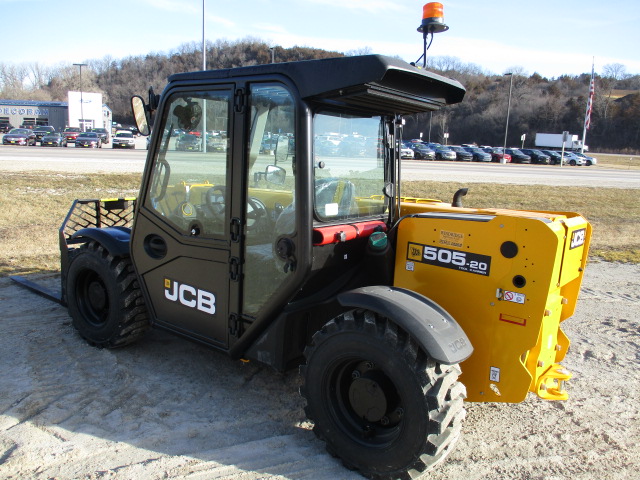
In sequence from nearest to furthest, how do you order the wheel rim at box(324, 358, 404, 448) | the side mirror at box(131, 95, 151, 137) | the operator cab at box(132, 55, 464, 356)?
the wheel rim at box(324, 358, 404, 448)
the operator cab at box(132, 55, 464, 356)
the side mirror at box(131, 95, 151, 137)

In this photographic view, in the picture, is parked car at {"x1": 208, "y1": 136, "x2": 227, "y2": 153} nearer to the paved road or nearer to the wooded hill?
the paved road

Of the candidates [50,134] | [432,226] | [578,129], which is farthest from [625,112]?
[432,226]

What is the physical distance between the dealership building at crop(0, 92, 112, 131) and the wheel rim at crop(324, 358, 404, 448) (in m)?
70.3

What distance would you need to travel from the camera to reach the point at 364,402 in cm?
295

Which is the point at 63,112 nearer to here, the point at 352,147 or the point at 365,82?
the point at 352,147

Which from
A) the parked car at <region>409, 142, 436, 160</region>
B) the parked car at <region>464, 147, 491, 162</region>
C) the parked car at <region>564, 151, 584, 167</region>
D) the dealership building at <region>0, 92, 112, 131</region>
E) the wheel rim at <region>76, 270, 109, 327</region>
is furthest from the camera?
the dealership building at <region>0, 92, 112, 131</region>

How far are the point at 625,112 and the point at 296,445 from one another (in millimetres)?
86702

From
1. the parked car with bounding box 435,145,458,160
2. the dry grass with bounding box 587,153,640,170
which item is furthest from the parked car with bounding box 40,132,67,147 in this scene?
the dry grass with bounding box 587,153,640,170

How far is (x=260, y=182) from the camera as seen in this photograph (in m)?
3.27

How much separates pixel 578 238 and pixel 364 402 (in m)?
1.67

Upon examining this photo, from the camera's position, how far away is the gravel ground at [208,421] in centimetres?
294

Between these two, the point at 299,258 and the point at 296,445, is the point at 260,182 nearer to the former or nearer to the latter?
the point at 299,258

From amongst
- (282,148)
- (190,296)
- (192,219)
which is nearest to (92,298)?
(190,296)

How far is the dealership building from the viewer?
219 feet
